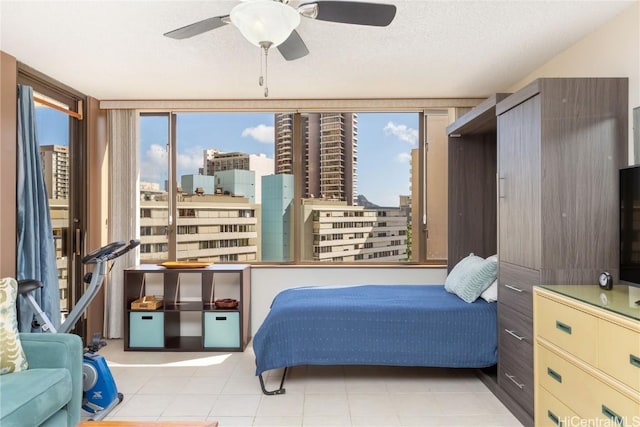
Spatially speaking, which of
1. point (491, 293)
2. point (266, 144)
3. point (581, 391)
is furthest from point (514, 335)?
point (266, 144)

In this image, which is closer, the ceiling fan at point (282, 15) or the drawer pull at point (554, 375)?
the ceiling fan at point (282, 15)

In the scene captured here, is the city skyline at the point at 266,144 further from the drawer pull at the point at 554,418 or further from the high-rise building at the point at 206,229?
the drawer pull at the point at 554,418

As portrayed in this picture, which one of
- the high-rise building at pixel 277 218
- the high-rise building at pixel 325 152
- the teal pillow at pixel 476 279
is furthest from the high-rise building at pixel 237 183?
the teal pillow at pixel 476 279

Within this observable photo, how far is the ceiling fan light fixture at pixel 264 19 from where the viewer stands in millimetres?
1926

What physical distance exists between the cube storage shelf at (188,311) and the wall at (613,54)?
10.5 feet

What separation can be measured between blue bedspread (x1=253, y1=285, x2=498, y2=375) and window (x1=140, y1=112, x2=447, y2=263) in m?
1.55

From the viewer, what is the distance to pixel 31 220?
3.32 metres

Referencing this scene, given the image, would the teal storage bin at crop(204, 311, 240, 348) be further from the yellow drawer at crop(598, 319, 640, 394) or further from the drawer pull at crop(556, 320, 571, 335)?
the yellow drawer at crop(598, 319, 640, 394)

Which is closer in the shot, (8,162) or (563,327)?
(563,327)

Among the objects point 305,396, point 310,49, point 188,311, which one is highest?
point 310,49

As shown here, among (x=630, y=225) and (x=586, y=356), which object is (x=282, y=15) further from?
(x=586, y=356)

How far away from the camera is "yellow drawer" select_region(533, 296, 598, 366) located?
2.09 meters

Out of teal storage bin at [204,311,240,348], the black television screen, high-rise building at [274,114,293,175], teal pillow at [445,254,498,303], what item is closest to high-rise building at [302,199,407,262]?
high-rise building at [274,114,293,175]

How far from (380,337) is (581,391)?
1350 millimetres
